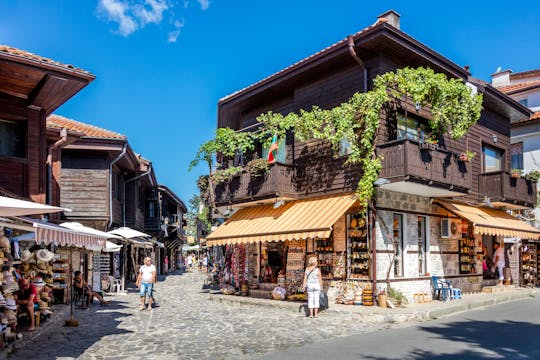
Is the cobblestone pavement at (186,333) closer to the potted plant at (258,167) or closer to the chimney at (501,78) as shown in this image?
the potted plant at (258,167)

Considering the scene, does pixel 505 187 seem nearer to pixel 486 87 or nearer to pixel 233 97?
pixel 486 87

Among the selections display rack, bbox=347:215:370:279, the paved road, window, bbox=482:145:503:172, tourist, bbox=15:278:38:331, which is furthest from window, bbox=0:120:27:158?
window, bbox=482:145:503:172

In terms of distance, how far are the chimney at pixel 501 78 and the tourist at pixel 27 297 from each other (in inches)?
1234

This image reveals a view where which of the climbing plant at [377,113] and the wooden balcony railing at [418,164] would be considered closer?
the wooden balcony railing at [418,164]

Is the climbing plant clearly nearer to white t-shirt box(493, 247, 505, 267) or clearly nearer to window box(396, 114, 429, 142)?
window box(396, 114, 429, 142)

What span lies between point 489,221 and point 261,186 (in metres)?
8.13

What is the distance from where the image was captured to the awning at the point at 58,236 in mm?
8172

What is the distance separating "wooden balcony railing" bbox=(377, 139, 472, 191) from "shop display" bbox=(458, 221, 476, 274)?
10.7 ft

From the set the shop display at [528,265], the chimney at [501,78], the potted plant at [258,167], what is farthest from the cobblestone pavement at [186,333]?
the chimney at [501,78]

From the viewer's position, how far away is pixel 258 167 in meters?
16.9

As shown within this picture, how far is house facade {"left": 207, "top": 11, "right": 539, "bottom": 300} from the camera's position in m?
14.4

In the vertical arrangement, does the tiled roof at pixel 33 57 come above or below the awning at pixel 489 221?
above

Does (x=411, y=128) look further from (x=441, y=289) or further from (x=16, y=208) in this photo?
(x=16, y=208)

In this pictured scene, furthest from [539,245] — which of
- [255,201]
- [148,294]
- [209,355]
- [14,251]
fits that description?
[14,251]
